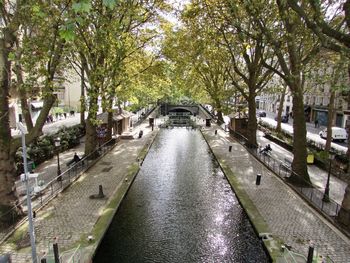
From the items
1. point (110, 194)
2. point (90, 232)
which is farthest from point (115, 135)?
point (90, 232)

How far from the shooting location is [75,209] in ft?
46.6

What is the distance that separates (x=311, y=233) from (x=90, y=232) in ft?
30.6

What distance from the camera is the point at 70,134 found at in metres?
30.5

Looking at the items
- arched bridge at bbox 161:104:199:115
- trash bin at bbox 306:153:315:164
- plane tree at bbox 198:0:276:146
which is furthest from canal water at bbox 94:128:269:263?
arched bridge at bbox 161:104:199:115

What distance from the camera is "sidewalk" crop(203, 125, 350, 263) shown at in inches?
444

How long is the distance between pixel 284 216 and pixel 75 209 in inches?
401

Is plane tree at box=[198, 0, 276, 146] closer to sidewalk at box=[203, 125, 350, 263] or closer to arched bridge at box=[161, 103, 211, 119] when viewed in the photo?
sidewalk at box=[203, 125, 350, 263]

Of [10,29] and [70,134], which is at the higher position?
[10,29]

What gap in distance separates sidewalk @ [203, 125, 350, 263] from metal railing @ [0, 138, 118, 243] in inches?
404

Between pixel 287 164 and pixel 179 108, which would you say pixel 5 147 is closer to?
pixel 287 164

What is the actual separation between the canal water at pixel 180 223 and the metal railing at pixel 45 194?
3770mm

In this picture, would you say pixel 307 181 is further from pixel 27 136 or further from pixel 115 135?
pixel 115 135

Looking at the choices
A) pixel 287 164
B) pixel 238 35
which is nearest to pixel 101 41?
pixel 238 35

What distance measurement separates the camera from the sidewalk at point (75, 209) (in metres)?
11.1
